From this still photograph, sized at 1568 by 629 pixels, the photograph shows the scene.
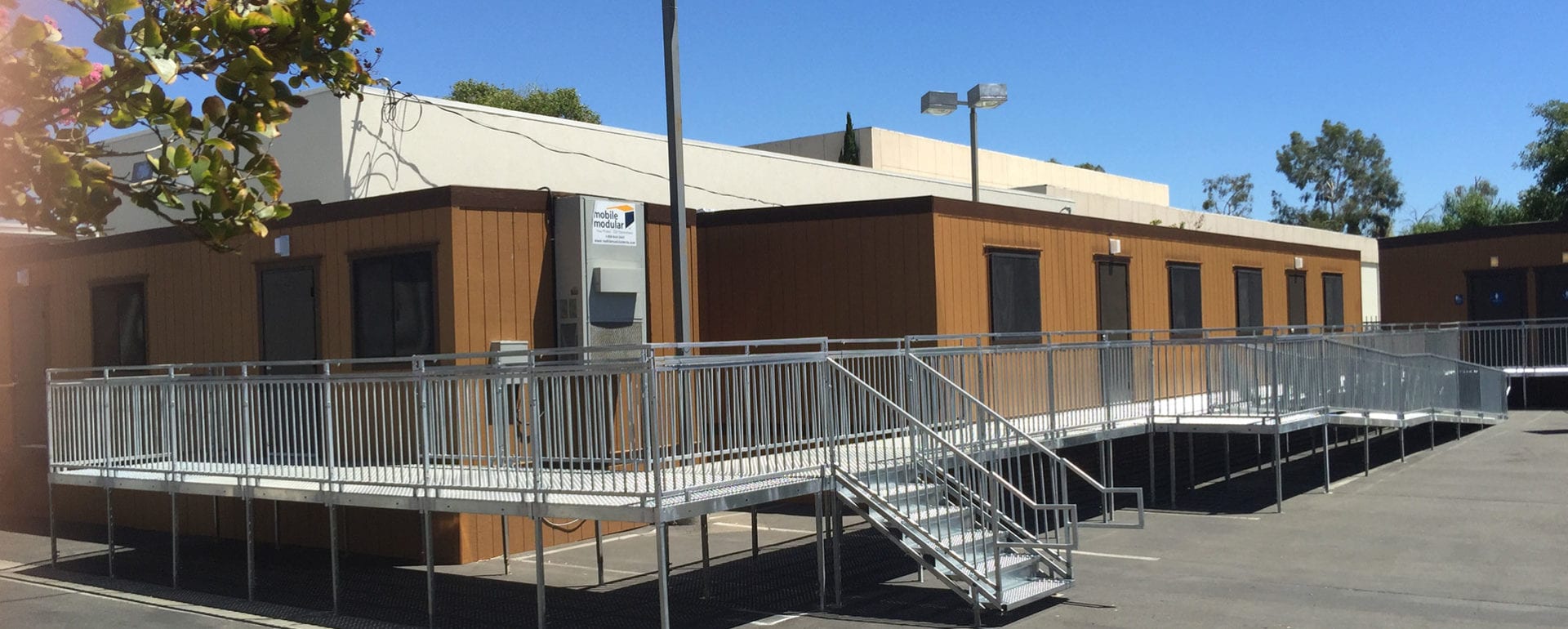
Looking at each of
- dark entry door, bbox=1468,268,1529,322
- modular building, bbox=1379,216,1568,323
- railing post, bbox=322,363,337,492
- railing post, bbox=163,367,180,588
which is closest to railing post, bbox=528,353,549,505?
railing post, bbox=322,363,337,492

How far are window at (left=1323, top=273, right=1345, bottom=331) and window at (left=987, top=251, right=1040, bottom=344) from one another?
11991mm

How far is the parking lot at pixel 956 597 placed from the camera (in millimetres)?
9633

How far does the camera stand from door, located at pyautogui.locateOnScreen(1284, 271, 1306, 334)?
24.2m

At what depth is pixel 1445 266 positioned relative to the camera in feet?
96.6

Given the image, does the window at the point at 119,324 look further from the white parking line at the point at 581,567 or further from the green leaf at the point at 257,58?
the green leaf at the point at 257,58

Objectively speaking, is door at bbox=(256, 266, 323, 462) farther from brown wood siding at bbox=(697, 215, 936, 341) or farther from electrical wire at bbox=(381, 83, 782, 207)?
brown wood siding at bbox=(697, 215, 936, 341)

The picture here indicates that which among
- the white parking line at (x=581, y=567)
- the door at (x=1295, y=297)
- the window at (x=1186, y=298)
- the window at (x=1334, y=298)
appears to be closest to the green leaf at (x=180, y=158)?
the white parking line at (x=581, y=567)

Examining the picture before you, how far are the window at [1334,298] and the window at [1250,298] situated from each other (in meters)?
3.83

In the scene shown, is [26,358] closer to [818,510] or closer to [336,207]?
[336,207]

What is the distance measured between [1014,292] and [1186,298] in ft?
17.6

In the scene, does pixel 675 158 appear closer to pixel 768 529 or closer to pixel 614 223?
pixel 614 223

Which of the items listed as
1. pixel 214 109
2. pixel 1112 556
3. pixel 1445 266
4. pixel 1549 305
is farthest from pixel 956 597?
pixel 1445 266

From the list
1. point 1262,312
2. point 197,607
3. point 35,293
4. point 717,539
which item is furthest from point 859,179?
point 197,607

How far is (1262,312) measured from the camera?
23.1m
